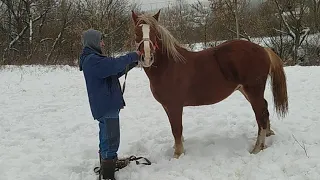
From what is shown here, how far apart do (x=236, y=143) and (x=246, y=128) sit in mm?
610

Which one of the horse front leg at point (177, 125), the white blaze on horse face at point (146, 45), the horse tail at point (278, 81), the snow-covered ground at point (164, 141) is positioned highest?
the white blaze on horse face at point (146, 45)

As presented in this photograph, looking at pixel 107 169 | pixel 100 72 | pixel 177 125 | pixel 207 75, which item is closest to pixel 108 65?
pixel 100 72

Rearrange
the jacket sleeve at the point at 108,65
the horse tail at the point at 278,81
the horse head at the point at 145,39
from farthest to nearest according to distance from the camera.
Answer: the horse tail at the point at 278,81 → the horse head at the point at 145,39 → the jacket sleeve at the point at 108,65

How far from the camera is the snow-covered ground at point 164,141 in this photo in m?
3.36

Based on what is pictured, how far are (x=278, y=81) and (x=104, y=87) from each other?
222 cm

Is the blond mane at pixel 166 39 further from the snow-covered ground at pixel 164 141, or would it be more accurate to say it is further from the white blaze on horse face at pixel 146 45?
the snow-covered ground at pixel 164 141

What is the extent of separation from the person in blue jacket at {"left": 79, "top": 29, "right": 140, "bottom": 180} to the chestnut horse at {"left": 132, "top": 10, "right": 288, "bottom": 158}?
20.6 inches

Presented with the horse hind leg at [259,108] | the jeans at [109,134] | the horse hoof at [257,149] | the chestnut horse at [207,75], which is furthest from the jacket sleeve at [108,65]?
the horse hoof at [257,149]

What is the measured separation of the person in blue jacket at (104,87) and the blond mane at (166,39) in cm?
48

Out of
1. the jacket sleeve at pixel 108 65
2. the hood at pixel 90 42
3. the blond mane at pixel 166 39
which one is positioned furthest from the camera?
the blond mane at pixel 166 39

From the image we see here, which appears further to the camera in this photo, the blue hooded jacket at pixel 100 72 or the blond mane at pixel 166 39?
the blond mane at pixel 166 39

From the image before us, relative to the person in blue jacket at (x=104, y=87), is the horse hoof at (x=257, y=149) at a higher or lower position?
lower

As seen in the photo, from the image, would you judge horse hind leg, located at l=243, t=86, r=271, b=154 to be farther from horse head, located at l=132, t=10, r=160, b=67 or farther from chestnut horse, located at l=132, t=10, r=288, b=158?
horse head, located at l=132, t=10, r=160, b=67

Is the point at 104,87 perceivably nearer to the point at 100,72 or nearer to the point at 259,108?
the point at 100,72
